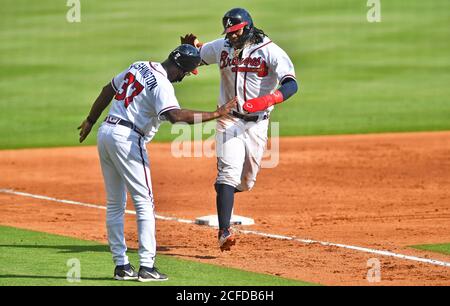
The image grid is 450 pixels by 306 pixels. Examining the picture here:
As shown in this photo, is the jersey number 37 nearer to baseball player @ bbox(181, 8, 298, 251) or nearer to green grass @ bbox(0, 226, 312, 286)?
green grass @ bbox(0, 226, 312, 286)

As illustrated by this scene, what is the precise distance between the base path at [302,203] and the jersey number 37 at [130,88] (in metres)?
1.88

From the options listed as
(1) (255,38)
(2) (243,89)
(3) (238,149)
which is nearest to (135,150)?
(3) (238,149)

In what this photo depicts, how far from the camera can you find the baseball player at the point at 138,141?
765 cm

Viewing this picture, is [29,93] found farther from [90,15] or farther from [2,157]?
[90,15]

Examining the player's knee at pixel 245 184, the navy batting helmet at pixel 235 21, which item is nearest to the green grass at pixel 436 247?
the player's knee at pixel 245 184

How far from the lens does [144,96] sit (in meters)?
7.72

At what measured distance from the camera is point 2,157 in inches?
629

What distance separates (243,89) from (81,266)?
2405mm

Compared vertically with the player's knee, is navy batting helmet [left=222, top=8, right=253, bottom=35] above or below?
above

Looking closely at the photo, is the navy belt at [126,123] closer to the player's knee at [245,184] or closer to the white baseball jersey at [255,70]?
the white baseball jersey at [255,70]

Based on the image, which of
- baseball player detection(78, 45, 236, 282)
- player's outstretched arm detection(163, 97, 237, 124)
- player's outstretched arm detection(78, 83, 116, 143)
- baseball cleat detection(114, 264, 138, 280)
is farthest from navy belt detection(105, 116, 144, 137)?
baseball cleat detection(114, 264, 138, 280)

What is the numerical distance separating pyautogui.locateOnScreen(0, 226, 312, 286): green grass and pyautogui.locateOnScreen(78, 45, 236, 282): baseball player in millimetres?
276

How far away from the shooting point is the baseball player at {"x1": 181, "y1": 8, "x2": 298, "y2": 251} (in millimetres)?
9250

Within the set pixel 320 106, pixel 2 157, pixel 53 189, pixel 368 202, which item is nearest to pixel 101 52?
pixel 320 106
